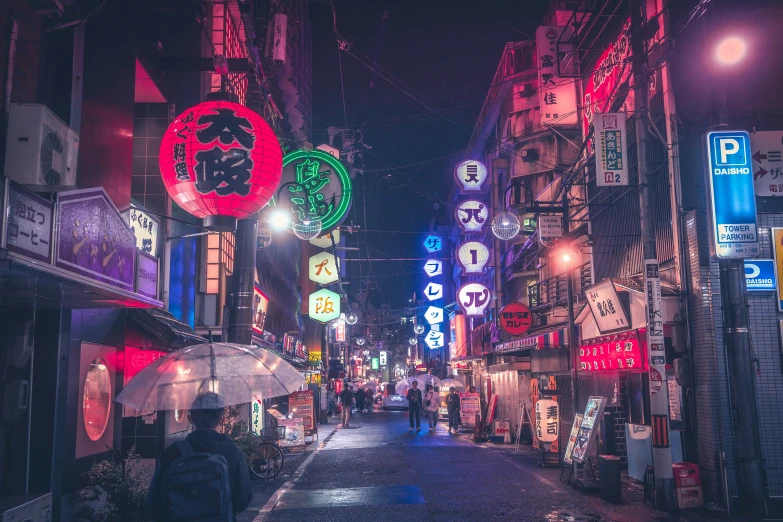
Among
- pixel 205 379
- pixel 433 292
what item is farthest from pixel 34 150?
pixel 433 292

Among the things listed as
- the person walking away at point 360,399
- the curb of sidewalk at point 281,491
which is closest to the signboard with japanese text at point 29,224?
the curb of sidewalk at point 281,491

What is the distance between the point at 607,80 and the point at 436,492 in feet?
39.7

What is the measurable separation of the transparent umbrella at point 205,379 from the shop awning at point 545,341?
51.5 feet

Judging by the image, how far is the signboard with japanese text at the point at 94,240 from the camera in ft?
23.2

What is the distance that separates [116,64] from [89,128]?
199 centimetres

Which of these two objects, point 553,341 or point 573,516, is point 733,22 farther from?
point 553,341

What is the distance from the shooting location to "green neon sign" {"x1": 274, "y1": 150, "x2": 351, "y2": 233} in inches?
629

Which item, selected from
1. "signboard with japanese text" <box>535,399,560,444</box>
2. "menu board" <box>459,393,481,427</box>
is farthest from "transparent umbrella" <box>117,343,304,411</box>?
"menu board" <box>459,393,481,427</box>

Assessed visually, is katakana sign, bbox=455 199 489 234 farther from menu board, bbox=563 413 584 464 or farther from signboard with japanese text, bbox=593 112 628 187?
menu board, bbox=563 413 584 464

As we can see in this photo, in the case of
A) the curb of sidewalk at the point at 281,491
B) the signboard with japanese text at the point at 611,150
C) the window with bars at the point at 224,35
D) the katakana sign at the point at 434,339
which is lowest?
the curb of sidewalk at the point at 281,491

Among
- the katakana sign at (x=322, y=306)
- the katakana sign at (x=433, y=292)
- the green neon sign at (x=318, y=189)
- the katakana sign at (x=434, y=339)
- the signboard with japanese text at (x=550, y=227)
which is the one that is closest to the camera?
the green neon sign at (x=318, y=189)

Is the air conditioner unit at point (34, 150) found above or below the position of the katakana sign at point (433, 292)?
below

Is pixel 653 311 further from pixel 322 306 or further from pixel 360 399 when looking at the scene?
pixel 360 399

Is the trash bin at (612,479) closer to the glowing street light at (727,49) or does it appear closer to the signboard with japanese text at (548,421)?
the signboard with japanese text at (548,421)
